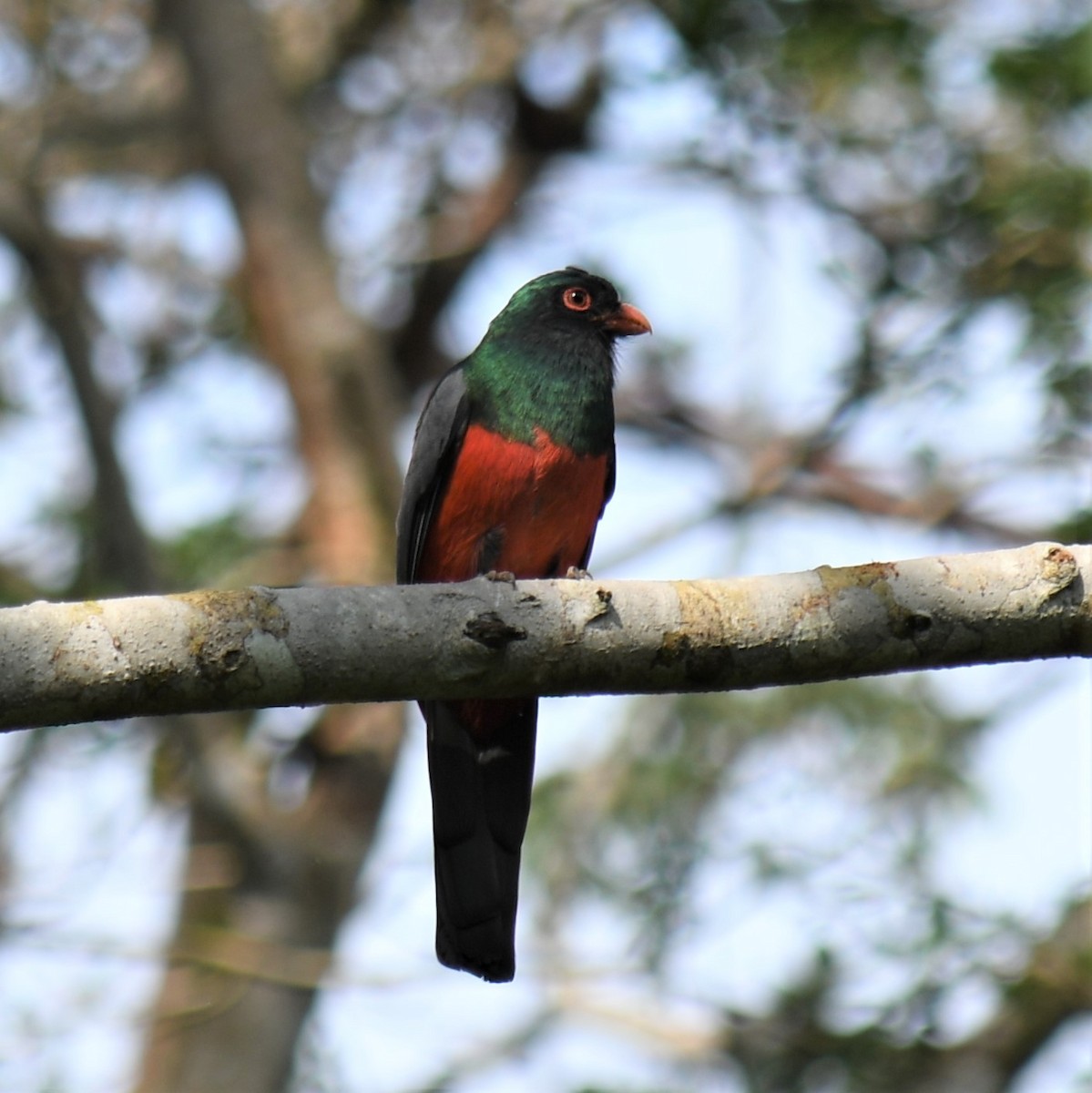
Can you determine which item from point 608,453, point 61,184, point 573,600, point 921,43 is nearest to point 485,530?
point 608,453

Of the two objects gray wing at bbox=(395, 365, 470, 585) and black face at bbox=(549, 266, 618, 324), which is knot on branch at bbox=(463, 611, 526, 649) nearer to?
gray wing at bbox=(395, 365, 470, 585)

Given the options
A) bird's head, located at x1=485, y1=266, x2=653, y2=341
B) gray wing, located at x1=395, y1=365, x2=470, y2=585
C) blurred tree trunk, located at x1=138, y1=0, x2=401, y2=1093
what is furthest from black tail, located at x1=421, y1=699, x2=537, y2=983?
blurred tree trunk, located at x1=138, y1=0, x2=401, y2=1093

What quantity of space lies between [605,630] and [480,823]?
1.60m

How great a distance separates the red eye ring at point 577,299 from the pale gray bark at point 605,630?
249cm

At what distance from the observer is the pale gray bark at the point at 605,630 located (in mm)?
2898

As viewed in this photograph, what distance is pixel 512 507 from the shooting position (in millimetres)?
4664

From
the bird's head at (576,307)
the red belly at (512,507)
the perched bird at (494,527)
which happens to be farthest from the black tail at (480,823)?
the bird's head at (576,307)

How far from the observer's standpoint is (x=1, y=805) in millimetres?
8820

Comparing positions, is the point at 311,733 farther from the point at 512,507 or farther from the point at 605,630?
the point at 605,630

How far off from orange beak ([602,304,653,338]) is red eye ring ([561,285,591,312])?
92mm

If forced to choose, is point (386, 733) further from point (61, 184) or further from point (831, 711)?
point (61, 184)

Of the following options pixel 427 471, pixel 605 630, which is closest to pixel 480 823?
pixel 427 471

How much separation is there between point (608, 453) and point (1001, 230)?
3135mm

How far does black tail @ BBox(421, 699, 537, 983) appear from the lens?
14.2 ft
